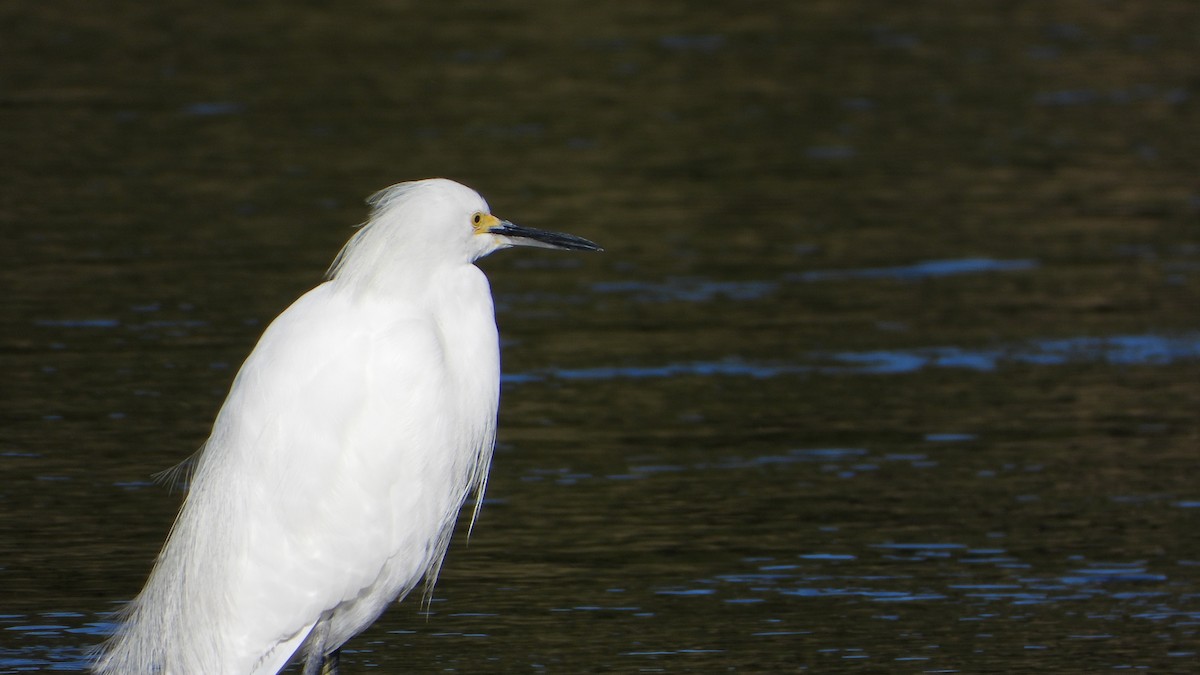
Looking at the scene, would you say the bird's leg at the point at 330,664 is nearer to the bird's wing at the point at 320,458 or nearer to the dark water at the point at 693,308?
the bird's wing at the point at 320,458

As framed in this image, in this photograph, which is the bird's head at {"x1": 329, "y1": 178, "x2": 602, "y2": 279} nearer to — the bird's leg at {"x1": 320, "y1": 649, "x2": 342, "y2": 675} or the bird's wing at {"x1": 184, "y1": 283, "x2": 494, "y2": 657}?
the bird's wing at {"x1": 184, "y1": 283, "x2": 494, "y2": 657}

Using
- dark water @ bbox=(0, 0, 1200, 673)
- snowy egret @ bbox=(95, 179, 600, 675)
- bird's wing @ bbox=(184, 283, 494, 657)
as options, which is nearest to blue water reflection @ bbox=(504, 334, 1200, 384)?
dark water @ bbox=(0, 0, 1200, 673)

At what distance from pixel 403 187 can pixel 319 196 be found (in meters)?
7.09

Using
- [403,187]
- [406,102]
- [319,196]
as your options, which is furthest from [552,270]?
[403,187]

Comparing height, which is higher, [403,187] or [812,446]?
[403,187]

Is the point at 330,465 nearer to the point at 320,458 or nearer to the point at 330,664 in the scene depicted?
the point at 320,458

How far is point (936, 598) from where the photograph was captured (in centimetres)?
662

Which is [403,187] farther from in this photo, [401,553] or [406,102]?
[406,102]

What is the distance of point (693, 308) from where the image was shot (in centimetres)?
1027

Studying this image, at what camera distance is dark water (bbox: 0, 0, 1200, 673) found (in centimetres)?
659

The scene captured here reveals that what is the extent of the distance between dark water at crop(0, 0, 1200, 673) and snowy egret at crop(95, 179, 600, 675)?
2.36ft

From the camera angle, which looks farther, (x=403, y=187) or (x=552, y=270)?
(x=552, y=270)

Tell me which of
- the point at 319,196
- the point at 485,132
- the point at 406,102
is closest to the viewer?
the point at 319,196

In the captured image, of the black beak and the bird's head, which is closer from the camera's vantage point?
the bird's head
